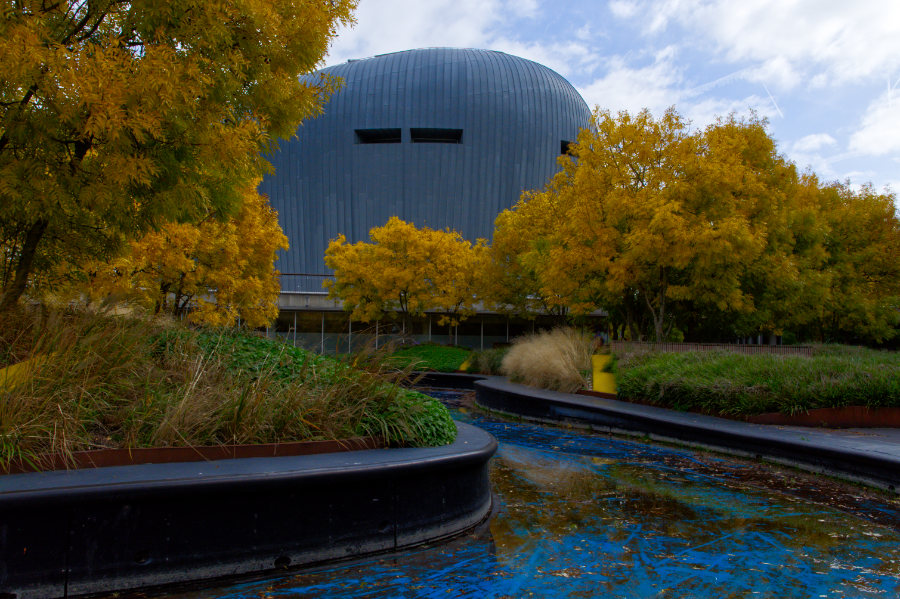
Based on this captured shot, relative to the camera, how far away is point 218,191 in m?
7.62

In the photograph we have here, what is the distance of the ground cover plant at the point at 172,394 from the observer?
15.4 feet

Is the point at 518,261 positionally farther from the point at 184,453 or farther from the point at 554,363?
the point at 184,453

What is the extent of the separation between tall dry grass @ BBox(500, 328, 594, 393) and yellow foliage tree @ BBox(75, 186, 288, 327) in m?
7.23

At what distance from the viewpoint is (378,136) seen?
4759cm

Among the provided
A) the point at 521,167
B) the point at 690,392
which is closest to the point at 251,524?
the point at 690,392

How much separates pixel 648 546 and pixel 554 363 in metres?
11.1

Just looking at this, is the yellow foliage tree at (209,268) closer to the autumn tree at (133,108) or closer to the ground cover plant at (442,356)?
the autumn tree at (133,108)

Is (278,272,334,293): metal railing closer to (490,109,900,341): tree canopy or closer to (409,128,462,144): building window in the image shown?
(409,128,462,144): building window

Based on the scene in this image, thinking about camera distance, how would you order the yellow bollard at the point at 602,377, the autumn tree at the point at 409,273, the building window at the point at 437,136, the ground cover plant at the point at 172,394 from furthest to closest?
the building window at the point at 437,136 < the autumn tree at the point at 409,273 < the yellow bollard at the point at 602,377 < the ground cover plant at the point at 172,394

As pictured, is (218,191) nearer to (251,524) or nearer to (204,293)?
(251,524)

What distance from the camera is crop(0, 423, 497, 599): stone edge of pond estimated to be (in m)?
3.79

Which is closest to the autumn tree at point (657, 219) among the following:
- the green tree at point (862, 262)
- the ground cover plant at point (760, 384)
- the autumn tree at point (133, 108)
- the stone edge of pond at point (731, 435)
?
the ground cover plant at point (760, 384)

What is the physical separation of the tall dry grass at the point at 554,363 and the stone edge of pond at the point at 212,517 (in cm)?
1061

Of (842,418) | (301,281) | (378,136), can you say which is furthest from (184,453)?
(378,136)
